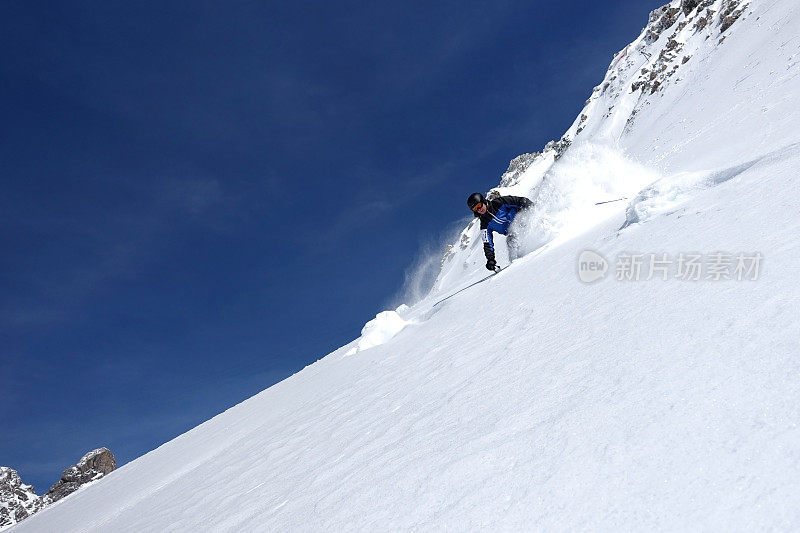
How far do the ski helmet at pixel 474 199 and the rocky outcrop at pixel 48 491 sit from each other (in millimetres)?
60873

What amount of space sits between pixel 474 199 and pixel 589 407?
7233 millimetres

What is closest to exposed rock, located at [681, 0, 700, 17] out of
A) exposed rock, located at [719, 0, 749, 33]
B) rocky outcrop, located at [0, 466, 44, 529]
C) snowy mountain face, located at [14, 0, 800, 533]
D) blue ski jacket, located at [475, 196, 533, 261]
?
exposed rock, located at [719, 0, 749, 33]

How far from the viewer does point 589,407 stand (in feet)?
6.03

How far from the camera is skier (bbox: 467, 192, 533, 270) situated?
891 cm

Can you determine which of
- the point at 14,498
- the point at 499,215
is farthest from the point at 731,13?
the point at 14,498

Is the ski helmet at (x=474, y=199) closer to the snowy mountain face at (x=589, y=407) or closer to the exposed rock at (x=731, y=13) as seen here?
the snowy mountain face at (x=589, y=407)


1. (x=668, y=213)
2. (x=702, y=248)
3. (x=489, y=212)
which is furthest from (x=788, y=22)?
(x=702, y=248)

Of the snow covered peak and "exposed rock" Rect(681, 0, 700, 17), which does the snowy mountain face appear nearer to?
the snow covered peak

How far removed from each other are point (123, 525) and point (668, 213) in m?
7.45

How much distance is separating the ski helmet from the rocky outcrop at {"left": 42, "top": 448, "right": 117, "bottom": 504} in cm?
6710

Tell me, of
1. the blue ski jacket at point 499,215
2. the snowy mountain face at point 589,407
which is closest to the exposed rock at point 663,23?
the blue ski jacket at point 499,215

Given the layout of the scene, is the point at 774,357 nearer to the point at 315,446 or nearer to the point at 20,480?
the point at 315,446

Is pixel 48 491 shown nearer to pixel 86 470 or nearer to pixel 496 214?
pixel 86 470

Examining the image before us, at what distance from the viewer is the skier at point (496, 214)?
29.2 feet
